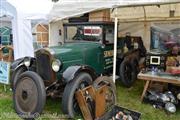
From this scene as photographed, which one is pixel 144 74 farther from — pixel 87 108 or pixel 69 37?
pixel 69 37

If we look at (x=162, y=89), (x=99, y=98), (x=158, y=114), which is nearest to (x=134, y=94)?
(x=162, y=89)

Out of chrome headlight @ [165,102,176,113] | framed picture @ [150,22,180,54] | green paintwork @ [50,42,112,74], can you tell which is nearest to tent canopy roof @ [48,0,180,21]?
green paintwork @ [50,42,112,74]

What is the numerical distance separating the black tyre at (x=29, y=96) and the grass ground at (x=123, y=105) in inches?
5.5

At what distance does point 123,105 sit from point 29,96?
1.79 meters

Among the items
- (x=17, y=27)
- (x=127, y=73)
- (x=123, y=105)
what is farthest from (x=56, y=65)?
(x=17, y=27)

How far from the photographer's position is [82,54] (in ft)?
16.8

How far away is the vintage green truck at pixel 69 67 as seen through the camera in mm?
3969

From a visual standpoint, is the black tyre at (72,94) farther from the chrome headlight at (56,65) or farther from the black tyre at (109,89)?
the chrome headlight at (56,65)

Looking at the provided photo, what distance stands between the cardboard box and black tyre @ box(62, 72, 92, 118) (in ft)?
6.56

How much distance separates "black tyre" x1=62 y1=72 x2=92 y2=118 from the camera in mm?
3881

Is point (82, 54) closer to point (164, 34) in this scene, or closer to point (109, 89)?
point (109, 89)

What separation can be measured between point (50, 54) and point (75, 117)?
108cm

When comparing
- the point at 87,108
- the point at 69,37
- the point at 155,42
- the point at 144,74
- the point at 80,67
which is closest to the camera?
the point at 87,108

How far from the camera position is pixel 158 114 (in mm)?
4430
